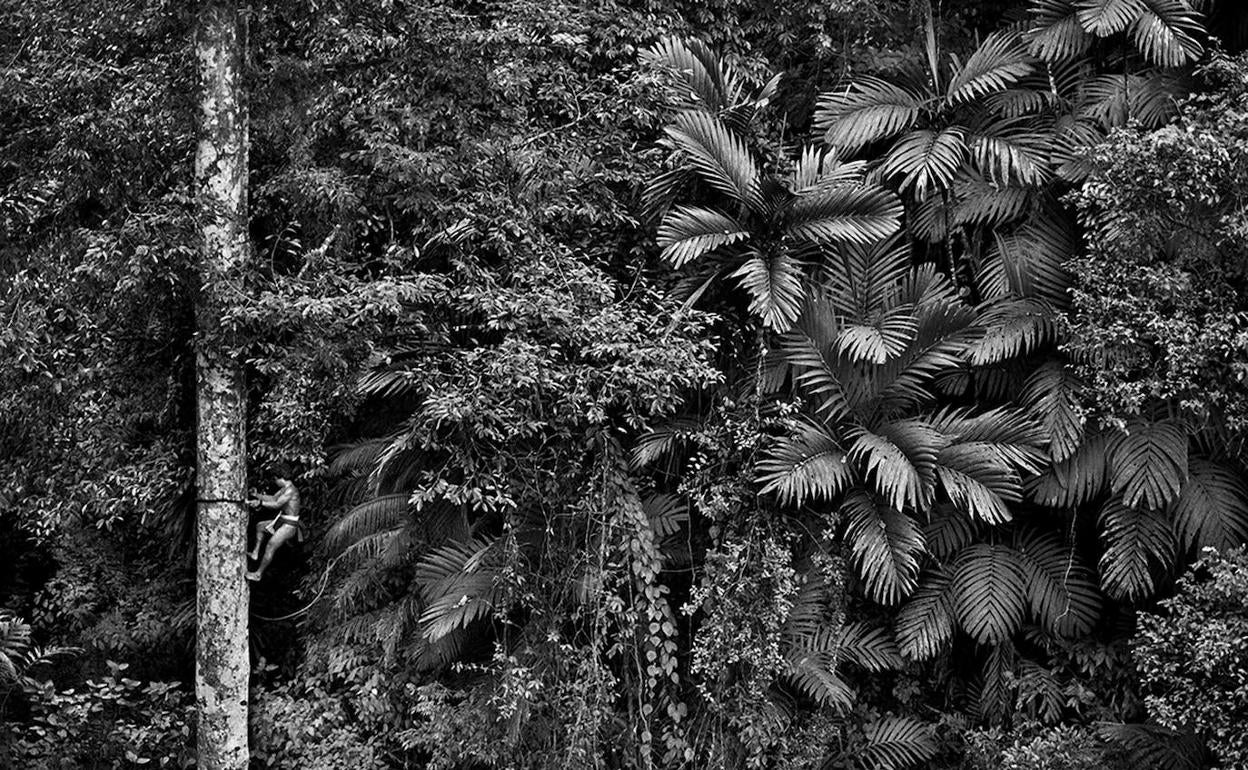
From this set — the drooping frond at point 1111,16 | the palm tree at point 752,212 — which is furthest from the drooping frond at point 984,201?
the drooping frond at point 1111,16

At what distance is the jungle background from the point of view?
6020mm

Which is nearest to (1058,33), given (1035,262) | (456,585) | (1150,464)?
(1035,262)

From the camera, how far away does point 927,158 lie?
6.64 m

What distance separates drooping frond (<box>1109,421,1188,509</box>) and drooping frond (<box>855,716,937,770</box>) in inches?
74.6

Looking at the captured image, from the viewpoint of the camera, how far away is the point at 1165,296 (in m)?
5.82

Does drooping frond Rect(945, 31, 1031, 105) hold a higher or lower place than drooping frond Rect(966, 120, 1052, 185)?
higher

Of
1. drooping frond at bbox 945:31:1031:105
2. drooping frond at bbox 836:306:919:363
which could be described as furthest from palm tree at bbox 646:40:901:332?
drooping frond at bbox 945:31:1031:105

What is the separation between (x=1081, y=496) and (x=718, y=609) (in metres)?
2.21

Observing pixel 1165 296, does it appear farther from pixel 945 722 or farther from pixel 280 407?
pixel 280 407

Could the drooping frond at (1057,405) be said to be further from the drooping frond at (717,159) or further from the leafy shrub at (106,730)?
the leafy shrub at (106,730)

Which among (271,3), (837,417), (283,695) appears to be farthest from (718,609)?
(271,3)

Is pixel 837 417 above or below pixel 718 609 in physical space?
above

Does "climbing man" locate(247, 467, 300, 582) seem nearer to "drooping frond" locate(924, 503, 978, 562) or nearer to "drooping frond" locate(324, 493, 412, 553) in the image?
"drooping frond" locate(324, 493, 412, 553)

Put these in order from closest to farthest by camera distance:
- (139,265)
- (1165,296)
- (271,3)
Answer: (1165,296), (139,265), (271,3)
